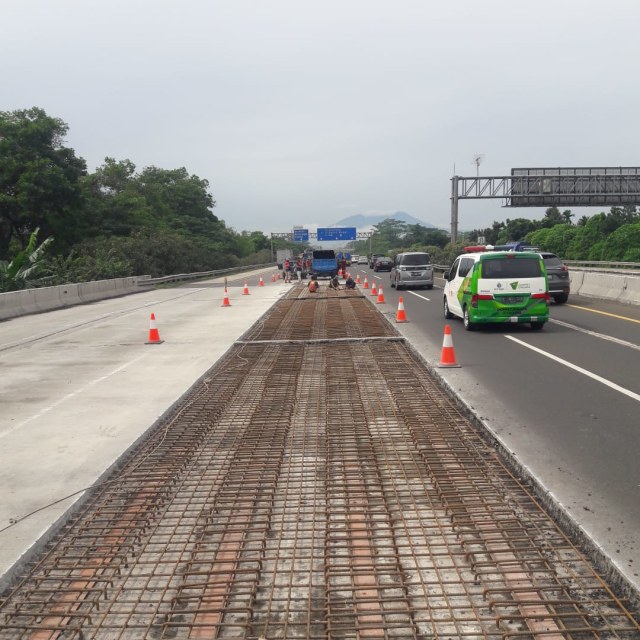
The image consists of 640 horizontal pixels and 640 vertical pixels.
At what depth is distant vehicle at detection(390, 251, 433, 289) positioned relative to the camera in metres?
30.5

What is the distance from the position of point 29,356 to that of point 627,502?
11544mm

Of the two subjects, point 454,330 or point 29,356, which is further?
point 454,330

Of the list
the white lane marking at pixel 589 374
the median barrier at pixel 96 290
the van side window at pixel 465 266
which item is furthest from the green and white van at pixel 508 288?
the median barrier at pixel 96 290

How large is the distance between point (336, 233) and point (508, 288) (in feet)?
324

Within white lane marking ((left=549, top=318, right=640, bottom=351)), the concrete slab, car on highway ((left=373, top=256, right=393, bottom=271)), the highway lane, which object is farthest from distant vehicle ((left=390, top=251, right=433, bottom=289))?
car on highway ((left=373, top=256, right=393, bottom=271))

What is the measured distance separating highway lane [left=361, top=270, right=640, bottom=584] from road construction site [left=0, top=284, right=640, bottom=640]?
0.28 m

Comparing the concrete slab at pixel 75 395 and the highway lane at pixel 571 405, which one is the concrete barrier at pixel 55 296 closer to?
the concrete slab at pixel 75 395

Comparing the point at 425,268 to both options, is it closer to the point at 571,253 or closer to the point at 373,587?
the point at 373,587

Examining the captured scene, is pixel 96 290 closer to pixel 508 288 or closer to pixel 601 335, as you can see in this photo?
pixel 508 288

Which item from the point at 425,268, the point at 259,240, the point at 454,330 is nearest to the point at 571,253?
the point at 425,268

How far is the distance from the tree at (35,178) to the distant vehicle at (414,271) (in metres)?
24.9

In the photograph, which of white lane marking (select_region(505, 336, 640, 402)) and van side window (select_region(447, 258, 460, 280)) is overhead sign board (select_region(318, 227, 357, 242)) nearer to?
van side window (select_region(447, 258, 460, 280))

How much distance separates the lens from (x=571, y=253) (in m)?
73.6

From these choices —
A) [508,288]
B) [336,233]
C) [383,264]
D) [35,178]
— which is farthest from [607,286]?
[336,233]
